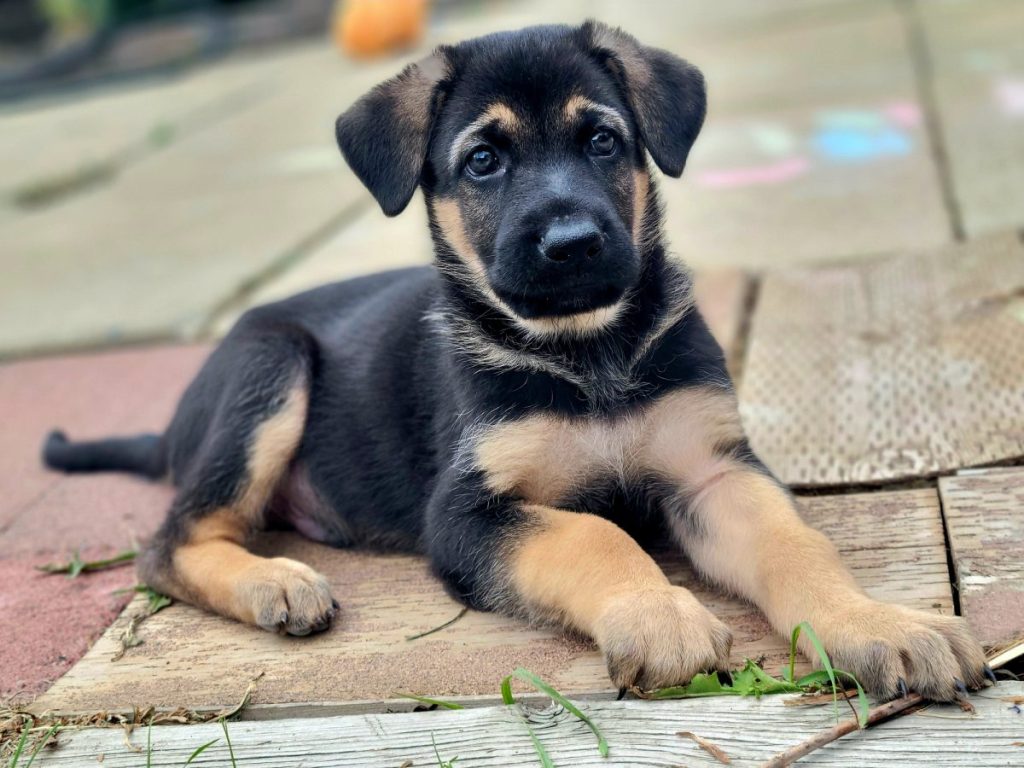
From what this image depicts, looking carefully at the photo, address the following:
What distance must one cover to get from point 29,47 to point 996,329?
1748 centimetres

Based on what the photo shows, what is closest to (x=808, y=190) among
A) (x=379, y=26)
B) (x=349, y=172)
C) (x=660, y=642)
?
(x=349, y=172)

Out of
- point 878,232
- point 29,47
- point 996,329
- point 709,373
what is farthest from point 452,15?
point 709,373

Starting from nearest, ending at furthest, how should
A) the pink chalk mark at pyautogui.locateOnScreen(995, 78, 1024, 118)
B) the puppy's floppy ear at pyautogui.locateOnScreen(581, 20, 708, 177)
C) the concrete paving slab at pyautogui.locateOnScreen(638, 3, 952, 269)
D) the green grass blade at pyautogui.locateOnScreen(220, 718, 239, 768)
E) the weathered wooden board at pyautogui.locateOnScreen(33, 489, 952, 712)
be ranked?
the green grass blade at pyautogui.locateOnScreen(220, 718, 239, 768), the weathered wooden board at pyautogui.locateOnScreen(33, 489, 952, 712), the puppy's floppy ear at pyautogui.locateOnScreen(581, 20, 708, 177), the concrete paving slab at pyautogui.locateOnScreen(638, 3, 952, 269), the pink chalk mark at pyautogui.locateOnScreen(995, 78, 1024, 118)

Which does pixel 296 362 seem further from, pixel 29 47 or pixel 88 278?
pixel 29 47

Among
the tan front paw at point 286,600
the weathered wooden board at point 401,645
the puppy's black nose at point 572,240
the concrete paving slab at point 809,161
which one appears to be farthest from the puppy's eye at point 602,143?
the concrete paving slab at point 809,161

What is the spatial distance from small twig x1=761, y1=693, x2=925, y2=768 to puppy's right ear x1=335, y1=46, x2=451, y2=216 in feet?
5.85

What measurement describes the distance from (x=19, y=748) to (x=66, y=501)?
1915 millimetres

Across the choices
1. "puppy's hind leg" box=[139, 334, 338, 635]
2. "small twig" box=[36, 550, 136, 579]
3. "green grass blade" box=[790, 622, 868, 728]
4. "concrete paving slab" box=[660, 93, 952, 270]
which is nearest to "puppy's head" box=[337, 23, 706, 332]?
"puppy's hind leg" box=[139, 334, 338, 635]

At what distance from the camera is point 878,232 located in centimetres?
608

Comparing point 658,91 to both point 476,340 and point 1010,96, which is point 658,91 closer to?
point 476,340

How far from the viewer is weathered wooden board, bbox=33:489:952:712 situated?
9.34 ft

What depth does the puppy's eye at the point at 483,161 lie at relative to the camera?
338 centimetres

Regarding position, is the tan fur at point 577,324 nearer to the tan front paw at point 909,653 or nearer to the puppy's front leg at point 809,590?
the puppy's front leg at point 809,590

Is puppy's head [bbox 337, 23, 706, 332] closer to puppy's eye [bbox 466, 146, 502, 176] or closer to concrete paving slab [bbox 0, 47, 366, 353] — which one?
puppy's eye [bbox 466, 146, 502, 176]
